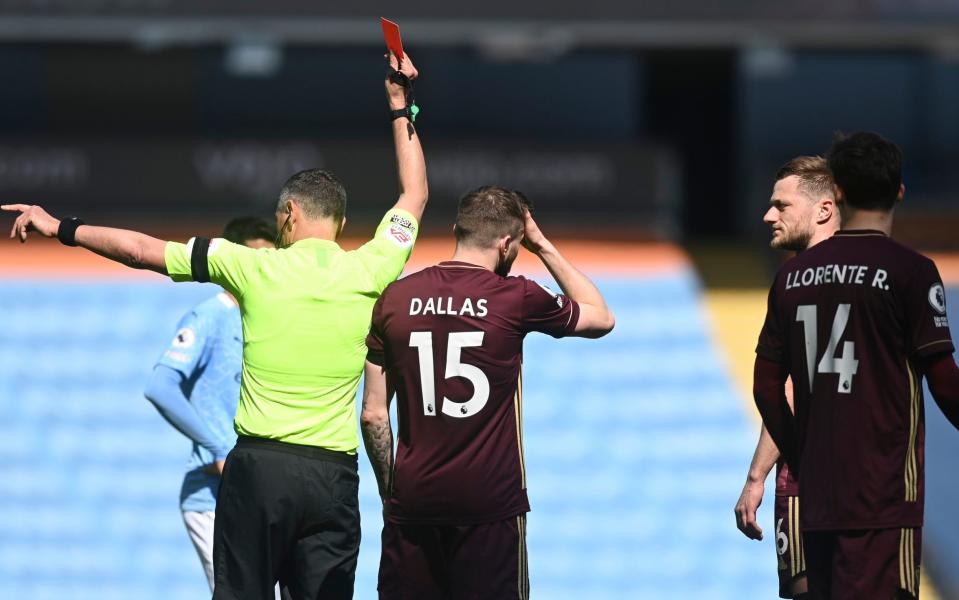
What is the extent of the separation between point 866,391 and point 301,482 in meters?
1.82

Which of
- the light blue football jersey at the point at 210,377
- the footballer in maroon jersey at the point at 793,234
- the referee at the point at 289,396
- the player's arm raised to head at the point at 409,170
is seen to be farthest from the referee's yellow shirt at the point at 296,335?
the footballer in maroon jersey at the point at 793,234

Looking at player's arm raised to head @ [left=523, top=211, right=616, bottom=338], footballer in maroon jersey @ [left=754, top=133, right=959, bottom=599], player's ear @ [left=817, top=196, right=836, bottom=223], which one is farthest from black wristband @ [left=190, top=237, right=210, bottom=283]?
player's ear @ [left=817, top=196, right=836, bottom=223]

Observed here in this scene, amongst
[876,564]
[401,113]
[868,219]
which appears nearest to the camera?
[876,564]

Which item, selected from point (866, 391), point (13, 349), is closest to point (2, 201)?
point (13, 349)

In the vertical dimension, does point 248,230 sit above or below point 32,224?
above

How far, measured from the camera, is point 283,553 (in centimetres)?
448

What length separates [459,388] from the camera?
4375 mm

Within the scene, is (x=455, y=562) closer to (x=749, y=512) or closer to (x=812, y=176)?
(x=749, y=512)

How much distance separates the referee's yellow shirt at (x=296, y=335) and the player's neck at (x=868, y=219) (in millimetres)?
1546

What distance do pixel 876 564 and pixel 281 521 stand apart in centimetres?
187

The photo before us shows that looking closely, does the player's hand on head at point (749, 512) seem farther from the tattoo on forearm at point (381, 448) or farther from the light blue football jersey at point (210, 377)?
the light blue football jersey at point (210, 377)

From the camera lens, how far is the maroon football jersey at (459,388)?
4371mm

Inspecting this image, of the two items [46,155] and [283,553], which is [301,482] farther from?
[46,155]

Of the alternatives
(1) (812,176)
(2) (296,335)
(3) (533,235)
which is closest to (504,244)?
(3) (533,235)
